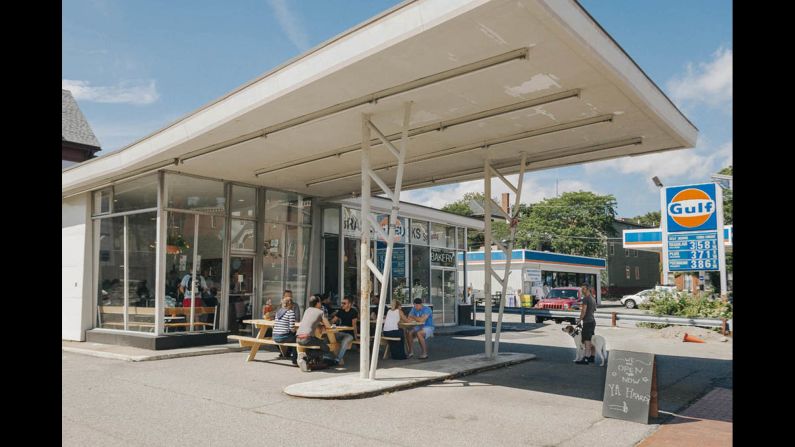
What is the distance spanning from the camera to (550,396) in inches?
337

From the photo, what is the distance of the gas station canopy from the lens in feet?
22.3

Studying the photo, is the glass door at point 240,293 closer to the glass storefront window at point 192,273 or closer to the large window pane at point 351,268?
the glass storefront window at point 192,273

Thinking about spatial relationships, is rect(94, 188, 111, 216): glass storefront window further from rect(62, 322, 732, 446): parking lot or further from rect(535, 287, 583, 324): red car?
rect(535, 287, 583, 324): red car

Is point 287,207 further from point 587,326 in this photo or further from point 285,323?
point 587,326

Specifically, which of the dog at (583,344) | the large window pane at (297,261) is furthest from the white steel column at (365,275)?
the large window pane at (297,261)

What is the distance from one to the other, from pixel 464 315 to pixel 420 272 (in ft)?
9.64

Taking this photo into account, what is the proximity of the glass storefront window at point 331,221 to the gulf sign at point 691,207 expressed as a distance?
10.6m

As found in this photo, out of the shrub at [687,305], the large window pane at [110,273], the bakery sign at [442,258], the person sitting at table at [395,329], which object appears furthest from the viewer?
the bakery sign at [442,258]

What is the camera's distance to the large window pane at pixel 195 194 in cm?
1365

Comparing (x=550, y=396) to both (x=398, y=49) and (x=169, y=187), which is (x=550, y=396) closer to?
(x=398, y=49)

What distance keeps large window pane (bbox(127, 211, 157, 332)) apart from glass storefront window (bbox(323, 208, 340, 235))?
5.18 m

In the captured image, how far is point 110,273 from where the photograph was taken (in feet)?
48.0

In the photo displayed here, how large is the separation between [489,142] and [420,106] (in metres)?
2.43

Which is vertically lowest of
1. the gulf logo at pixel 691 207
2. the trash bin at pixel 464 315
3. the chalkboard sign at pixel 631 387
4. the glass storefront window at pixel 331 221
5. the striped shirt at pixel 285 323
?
the trash bin at pixel 464 315
